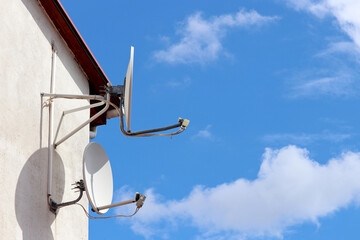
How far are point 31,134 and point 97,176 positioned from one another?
145 cm

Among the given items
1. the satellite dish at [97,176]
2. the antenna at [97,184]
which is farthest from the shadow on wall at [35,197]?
the satellite dish at [97,176]

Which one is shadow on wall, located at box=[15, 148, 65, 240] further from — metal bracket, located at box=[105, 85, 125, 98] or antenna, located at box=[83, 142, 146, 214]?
metal bracket, located at box=[105, 85, 125, 98]

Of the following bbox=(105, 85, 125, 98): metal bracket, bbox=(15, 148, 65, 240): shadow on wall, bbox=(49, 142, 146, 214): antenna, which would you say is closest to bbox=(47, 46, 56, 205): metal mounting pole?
bbox=(15, 148, 65, 240): shadow on wall

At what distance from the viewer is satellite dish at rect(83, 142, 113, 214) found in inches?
487

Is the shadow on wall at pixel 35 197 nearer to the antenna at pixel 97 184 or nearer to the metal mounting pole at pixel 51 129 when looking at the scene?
the metal mounting pole at pixel 51 129

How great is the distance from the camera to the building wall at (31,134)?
11.2m

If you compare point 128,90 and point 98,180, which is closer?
point 128,90

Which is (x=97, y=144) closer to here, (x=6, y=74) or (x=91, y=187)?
(x=91, y=187)

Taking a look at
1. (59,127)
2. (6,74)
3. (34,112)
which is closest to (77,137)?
(59,127)

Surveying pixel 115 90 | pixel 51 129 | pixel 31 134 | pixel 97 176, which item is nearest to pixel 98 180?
pixel 97 176

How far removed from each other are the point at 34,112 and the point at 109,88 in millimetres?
1381

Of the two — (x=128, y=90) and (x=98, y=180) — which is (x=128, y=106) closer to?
(x=128, y=90)

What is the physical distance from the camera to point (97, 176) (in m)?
12.9

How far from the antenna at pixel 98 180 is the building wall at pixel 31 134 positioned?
0.69 metres
